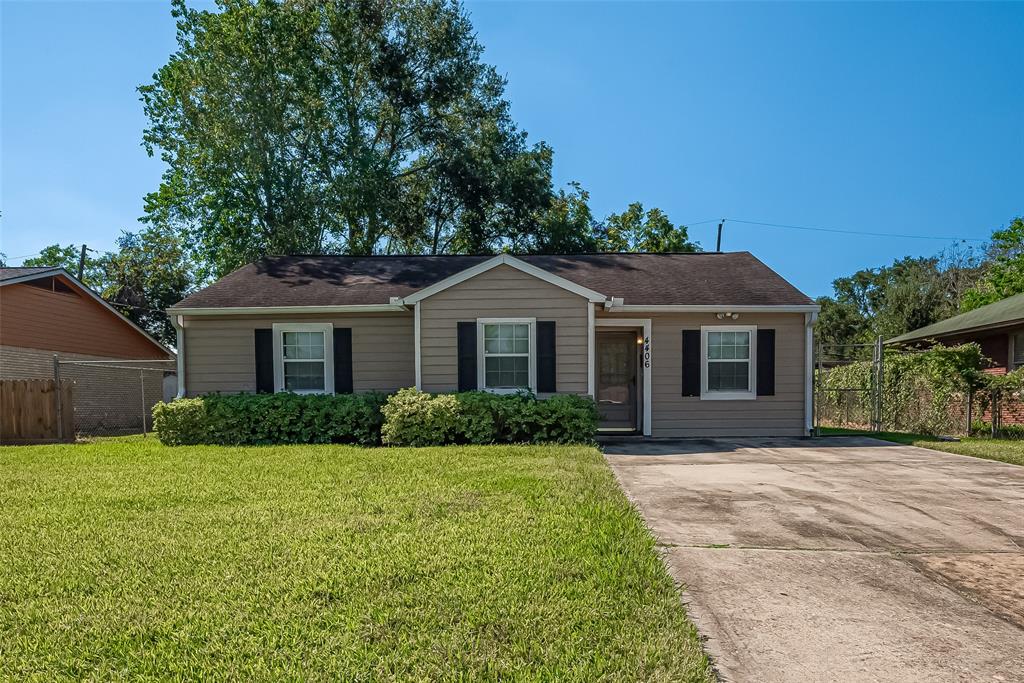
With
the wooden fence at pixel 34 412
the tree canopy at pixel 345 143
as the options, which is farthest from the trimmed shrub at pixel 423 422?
the tree canopy at pixel 345 143

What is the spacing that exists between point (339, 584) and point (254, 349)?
943 cm

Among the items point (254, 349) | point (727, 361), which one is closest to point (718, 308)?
point (727, 361)

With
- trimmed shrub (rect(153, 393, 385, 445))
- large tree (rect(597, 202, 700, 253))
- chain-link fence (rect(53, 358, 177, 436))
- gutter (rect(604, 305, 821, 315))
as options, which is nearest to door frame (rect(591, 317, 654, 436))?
gutter (rect(604, 305, 821, 315))

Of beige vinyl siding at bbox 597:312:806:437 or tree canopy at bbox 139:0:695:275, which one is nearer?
beige vinyl siding at bbox 597:312:806:437

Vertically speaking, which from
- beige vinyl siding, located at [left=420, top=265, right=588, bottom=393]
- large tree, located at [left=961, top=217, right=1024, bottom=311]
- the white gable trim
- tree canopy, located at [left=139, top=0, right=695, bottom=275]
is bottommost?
beige vinyl siding, located at [left=420, top=265, right=588, bottom=393]

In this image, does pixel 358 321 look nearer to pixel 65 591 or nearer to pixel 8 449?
pixel 8 449

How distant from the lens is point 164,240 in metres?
25.6

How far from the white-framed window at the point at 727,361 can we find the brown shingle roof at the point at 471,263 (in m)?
0.68

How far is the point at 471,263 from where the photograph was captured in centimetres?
1452

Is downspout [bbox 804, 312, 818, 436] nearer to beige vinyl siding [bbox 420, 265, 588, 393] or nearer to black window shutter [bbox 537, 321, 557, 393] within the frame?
beige vinyl siding [bbox 420, 265, 588, 393]

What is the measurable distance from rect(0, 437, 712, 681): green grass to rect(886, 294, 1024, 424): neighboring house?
13.1m

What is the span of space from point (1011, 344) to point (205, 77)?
25.4 meters

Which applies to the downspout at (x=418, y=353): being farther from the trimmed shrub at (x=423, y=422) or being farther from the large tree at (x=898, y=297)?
the large tree at (x=898, y=297)

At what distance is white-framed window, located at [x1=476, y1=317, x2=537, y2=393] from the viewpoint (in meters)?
10.4
